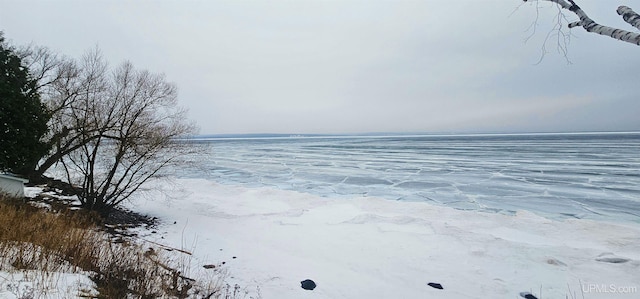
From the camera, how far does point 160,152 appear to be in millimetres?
14539

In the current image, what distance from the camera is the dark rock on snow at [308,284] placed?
6.77m

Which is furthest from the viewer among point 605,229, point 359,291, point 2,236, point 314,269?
point 605,229

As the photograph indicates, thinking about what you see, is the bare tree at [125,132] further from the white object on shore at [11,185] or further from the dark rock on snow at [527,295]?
the dark rock on snow at [527,295]

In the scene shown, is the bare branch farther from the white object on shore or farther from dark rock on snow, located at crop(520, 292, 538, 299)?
A: the white object on shore

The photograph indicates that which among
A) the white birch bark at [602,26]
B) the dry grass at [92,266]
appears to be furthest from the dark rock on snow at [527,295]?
the dry grass at [92,266]

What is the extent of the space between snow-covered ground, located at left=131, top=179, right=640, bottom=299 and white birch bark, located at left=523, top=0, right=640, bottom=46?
5566mm

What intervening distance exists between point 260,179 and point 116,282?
1871 centimetres

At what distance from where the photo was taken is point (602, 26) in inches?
126

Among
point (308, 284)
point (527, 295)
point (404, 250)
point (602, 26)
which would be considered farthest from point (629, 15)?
point (404, 250)

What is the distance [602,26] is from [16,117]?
685 inches

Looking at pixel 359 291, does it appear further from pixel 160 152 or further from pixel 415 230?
pixel 160 152

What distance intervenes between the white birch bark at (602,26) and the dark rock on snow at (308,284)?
648 centimetres

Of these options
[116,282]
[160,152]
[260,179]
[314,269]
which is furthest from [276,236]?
[260,179]

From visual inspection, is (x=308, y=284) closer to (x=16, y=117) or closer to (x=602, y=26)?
(x=602, y=26)
